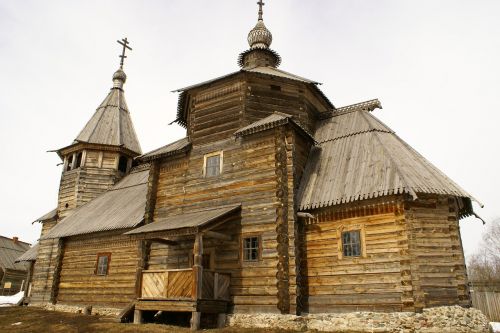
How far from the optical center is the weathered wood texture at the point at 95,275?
18.1 metres

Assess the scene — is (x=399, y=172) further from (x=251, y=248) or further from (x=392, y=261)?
(x=251, y=248)

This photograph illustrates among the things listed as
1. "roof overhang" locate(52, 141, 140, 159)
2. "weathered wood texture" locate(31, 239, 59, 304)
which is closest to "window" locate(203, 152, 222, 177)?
"weathered wood texture" locate(31, 239, 59, 304)

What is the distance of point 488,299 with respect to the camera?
59.8 feet

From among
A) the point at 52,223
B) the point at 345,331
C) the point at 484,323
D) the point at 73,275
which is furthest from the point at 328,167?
the point at 52,223

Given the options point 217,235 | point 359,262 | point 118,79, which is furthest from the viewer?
point 118,79

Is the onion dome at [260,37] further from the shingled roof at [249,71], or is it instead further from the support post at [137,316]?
the support post at [137,316]

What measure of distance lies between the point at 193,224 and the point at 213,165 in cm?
370

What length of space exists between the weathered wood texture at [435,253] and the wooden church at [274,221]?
1.4 inches

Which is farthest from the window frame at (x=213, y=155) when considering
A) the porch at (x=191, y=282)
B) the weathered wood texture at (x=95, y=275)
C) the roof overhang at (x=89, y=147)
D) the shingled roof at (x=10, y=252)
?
the shingled roof at (x=10, y=252)

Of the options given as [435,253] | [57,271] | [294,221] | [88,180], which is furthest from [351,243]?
[88,180]

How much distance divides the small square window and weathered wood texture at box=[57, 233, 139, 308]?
213 inches

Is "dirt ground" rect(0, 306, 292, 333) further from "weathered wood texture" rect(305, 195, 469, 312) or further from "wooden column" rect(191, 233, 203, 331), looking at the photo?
"weathered wood texture" rect(305, 195, 469, 312)

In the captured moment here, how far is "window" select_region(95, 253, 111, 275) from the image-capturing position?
19188 mm

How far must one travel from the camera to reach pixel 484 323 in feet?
38.2
